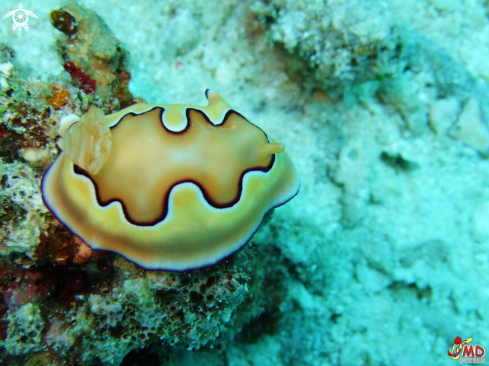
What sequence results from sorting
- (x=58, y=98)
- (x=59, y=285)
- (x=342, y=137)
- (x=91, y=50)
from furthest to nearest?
(x=342, y=137) → (x=91, y=50) → (x=58, y=98) → (x=59, y=285)

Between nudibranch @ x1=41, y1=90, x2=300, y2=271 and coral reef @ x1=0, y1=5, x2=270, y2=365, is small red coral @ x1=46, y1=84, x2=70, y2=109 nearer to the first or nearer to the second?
coral reef @ x1=0, y1=5, x2=270, y2=365

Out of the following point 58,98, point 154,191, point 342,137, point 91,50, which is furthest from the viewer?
point 342,137

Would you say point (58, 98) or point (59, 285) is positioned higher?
point (58, 98)

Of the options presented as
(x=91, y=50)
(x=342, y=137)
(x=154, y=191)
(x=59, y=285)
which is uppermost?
(x=91, y=50)

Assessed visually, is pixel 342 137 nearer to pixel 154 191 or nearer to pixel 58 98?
pixel 154 191

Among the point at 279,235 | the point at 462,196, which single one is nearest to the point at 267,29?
the point at 279,235

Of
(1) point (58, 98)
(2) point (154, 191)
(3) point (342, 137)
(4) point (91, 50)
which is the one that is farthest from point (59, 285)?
(3) point (342, 137)

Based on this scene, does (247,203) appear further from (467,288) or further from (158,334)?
(467,288)
